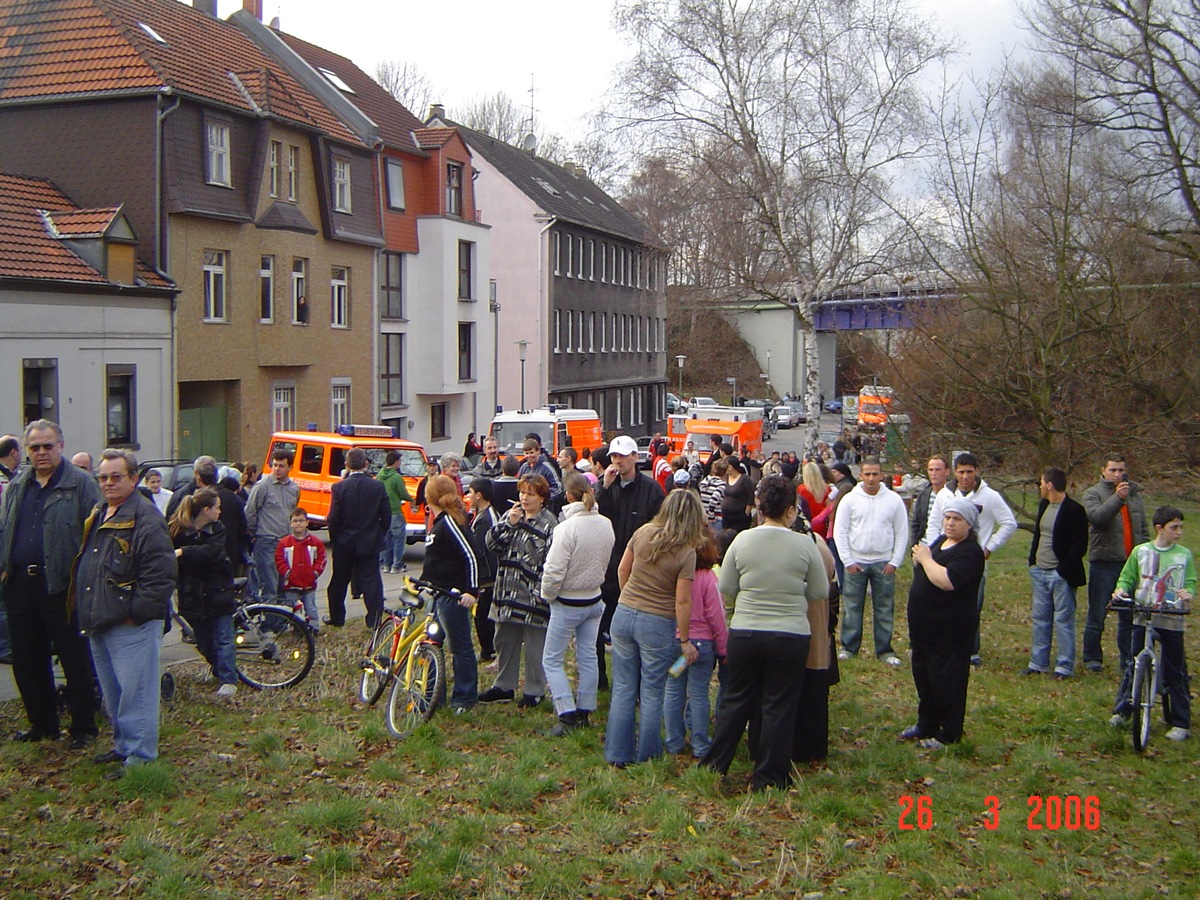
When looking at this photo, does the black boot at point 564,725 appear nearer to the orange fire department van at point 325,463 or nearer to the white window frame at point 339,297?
the orange fire department van at point 325,463

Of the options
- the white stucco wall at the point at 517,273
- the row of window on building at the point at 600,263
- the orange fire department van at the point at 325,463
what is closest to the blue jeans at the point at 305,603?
the orange fire department van at the point at 325,463

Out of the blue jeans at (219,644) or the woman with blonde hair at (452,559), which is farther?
the blue jeans at (219,644)

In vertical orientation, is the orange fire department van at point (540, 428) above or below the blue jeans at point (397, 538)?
above

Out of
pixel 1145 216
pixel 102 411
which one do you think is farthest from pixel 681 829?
Result: pixel 102 411

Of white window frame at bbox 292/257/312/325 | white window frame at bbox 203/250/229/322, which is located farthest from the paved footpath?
white window frame at bbox 292/257/312/325

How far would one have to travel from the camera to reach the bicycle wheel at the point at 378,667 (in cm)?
841

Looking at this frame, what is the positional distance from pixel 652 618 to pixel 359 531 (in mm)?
4916

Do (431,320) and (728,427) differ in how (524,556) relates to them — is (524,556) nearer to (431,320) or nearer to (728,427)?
(728,427)

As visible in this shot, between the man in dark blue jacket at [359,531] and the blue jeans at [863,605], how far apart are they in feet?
14.3

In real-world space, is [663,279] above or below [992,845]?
above

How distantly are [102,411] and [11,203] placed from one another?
15.4 feet

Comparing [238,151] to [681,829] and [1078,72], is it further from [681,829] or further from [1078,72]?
[681,829]

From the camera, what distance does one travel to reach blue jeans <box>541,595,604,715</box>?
7758 mm

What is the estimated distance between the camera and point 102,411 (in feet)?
76.9
